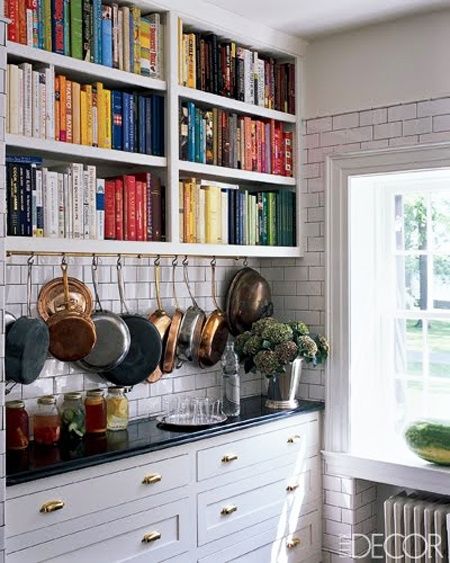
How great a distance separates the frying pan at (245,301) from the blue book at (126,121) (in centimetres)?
101

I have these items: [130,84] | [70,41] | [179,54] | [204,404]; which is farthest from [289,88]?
[204,404]

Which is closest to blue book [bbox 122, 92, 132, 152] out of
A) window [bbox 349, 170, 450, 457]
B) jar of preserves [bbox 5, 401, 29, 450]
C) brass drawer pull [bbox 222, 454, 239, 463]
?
jar of preserves [bbox 5, 401, 29, 450]

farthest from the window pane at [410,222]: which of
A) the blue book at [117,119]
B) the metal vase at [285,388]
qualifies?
the blue book at [117,119]

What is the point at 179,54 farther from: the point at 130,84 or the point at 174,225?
the point at 174,225

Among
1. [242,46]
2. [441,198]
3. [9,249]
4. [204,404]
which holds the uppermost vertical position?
[242,46]

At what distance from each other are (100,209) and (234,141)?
2.86ft

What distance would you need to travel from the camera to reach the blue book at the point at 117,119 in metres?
3.06

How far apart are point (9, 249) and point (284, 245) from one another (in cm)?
162

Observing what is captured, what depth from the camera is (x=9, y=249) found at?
8.62 feet

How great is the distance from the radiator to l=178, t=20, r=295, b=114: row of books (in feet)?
6.39

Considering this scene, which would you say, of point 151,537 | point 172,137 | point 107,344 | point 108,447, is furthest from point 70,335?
Result: point 172,137

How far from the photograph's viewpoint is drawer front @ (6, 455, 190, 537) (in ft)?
8.13

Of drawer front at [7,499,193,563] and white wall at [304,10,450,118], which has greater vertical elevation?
white wall at [304,10,450,118]

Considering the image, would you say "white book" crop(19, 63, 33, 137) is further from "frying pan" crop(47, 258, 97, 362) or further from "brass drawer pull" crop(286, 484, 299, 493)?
"brass drawer pull" crop(286, 484, 299, 493)
